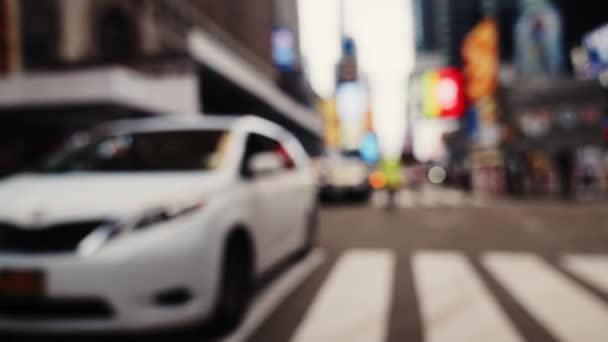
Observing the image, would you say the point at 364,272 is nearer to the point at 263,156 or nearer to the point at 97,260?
the point at 263,156

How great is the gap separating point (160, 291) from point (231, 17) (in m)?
54.7

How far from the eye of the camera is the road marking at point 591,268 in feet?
16.6

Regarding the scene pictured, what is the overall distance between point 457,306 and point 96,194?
2.86 meters

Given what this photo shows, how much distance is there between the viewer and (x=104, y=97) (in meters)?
15.0

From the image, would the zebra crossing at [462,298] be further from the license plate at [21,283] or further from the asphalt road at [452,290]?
the license plate at [21,283]

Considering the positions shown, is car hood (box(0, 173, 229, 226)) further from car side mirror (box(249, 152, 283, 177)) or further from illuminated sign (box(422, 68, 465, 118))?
illuminated sign (box(422, 68, 465, 118))

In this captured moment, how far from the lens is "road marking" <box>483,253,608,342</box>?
11.8 feet

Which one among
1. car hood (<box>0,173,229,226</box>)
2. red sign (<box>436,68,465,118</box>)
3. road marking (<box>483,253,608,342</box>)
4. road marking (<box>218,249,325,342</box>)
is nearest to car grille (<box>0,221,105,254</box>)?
car hood (<box>0,173,229,226</box>)

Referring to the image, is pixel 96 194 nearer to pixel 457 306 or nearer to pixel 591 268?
pixel 457 306

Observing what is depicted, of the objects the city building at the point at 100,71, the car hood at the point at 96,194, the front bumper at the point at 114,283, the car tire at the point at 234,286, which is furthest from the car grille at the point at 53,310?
the city building at the point at 100,71

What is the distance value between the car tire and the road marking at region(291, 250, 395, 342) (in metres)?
0.46

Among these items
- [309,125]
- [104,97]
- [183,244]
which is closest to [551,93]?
[309,125]

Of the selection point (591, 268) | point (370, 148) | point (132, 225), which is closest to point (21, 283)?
point (132, 225)

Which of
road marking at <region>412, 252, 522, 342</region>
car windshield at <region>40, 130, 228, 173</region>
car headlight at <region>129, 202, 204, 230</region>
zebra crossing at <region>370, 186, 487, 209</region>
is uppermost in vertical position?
car windshield at <region>40, 130, 228, 173</region>
